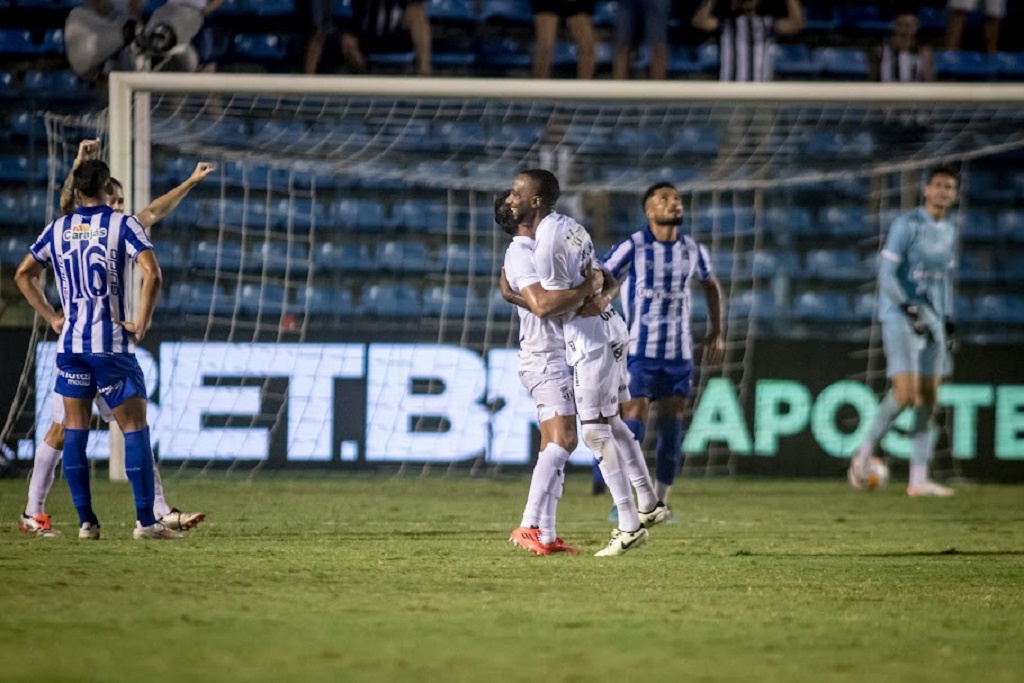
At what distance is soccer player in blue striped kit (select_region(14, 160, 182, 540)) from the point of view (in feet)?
24.1

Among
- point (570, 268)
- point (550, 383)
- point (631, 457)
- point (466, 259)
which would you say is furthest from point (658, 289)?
point (466, 259)

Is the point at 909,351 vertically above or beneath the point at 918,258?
beneath

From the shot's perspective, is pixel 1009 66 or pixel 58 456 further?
pixel 1009 66

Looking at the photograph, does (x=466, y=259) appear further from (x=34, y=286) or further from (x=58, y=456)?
(x=34, y=286)

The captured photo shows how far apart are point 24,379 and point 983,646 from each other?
317 inches

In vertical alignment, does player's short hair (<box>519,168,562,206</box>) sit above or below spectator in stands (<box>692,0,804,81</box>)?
below

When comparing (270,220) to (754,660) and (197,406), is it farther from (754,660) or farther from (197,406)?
(754,660)

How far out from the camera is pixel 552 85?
10.4 meters

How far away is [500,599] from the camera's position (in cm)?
575

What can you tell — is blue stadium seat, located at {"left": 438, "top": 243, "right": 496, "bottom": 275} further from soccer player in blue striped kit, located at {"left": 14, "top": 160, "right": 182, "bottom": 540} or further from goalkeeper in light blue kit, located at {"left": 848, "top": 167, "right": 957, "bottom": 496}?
soccer player in blue striped kit, located at {"left": 14, "top": 160, "right": 182, "bottom": 540}

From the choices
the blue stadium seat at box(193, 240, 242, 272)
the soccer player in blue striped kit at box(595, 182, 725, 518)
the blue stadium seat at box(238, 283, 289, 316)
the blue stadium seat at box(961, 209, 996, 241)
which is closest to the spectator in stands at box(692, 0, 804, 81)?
the blue stadium seat at box(961, 209, 996, 241)

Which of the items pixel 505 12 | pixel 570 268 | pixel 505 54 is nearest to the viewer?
pixel 570 268

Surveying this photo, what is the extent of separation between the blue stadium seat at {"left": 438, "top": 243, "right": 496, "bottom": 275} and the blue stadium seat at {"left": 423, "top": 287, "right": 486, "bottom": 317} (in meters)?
0.19

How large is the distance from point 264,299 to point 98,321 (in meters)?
5.70
